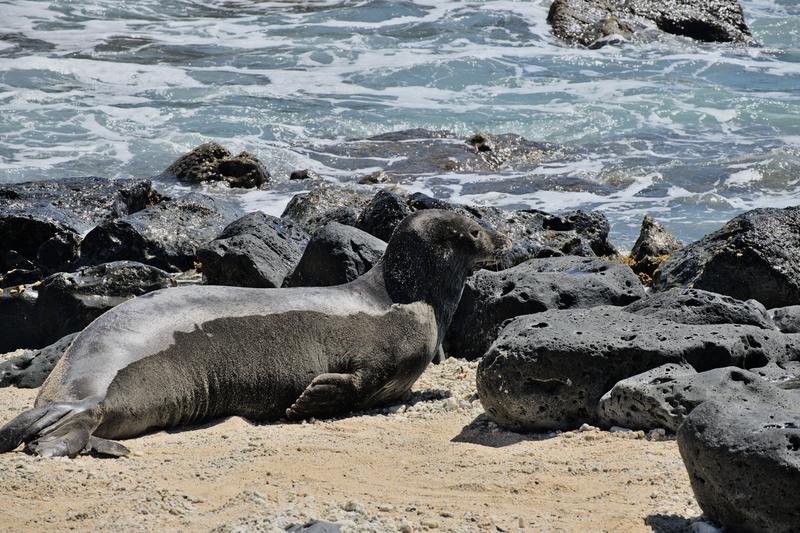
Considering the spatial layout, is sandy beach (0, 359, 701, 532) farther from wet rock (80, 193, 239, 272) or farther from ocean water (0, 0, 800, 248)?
ocean water (0, 0, 800, 248)

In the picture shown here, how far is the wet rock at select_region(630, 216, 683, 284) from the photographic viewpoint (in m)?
9.70

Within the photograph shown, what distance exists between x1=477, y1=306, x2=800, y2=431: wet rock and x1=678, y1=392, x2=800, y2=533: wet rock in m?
1.58

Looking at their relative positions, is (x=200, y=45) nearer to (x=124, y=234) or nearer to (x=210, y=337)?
(x=124, y=234)

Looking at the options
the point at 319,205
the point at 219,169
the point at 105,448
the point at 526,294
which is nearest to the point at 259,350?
the point at 105,448

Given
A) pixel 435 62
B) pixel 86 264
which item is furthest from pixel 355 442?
pixel 435 62

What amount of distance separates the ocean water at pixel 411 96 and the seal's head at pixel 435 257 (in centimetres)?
560

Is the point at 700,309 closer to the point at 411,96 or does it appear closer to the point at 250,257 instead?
the point at 250,257

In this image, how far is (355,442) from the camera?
5348 millimetres

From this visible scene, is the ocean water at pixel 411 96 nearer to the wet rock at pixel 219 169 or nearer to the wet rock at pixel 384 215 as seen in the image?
the wet rock at pixel 219 169

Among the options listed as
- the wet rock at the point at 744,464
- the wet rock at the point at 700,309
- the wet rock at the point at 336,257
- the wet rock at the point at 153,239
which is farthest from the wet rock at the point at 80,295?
the wet rock at the point at 744,464

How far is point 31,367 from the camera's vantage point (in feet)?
22.4

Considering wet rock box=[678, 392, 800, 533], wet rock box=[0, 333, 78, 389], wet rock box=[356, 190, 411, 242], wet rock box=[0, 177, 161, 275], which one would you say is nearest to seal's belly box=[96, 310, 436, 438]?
wet rock box=[0, 333, 78, 389]

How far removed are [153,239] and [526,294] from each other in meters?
4.11

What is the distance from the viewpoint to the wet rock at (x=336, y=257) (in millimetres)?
7539
